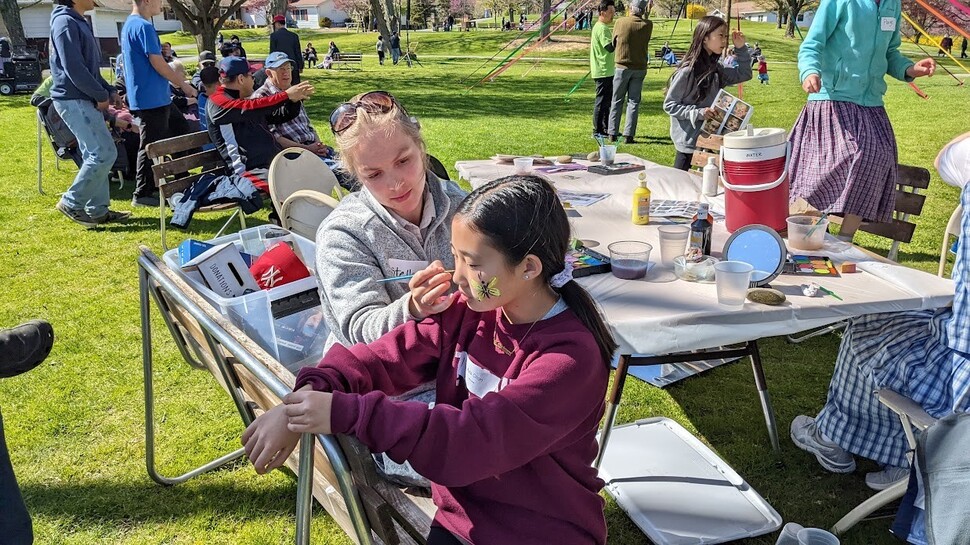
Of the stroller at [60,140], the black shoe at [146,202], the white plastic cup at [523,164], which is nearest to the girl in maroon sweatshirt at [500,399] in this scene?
the white plastic cup at [523,164]

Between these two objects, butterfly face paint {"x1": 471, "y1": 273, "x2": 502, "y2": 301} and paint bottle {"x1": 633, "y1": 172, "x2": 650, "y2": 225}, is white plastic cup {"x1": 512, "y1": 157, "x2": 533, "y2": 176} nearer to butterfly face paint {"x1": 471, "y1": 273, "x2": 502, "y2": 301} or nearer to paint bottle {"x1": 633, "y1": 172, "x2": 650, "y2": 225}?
paint bottle {"x1": 633, "y1": 172, "x2": 650, "y2": 225}

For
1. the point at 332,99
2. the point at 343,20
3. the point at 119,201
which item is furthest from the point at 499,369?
the point at 343,20

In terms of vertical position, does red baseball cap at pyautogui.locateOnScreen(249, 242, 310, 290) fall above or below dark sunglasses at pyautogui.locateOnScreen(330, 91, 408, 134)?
below

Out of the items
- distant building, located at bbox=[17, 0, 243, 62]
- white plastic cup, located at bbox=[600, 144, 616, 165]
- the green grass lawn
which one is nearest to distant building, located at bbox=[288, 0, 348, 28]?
distant building, located at bbox=[17, 0, 243, 62]

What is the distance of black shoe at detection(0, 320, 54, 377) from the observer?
178 centimetres

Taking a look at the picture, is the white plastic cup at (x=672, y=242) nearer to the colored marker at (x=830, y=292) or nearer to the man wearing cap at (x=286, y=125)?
the colored marker at (x=830, y=292)

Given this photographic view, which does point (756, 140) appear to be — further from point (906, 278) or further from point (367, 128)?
point (367, 128)

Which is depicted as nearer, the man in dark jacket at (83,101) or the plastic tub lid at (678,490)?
the plastic tub lid at (678,490)

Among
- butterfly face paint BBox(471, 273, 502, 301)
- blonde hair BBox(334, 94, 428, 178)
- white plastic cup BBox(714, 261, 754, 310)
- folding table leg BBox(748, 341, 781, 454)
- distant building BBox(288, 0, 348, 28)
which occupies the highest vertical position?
distant building BBox(288, 0, 348, 28)

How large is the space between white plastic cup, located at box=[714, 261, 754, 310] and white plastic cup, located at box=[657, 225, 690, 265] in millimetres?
367

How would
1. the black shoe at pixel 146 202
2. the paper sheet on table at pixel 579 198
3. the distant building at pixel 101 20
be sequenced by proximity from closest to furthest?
the paper sheet on table at pixel 579 198 → the black shoe at pixel 146 202 → the distant building at pixel 101 20

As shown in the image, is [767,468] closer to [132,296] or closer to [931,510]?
[931,510]

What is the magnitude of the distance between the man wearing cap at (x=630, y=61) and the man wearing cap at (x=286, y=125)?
4845mm

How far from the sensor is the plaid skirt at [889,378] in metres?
2.13
